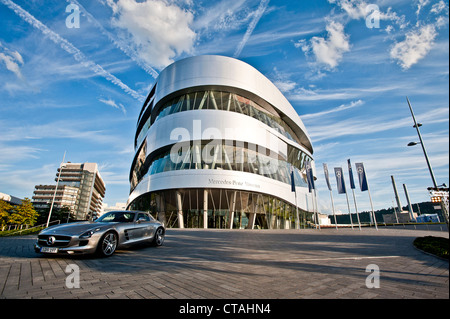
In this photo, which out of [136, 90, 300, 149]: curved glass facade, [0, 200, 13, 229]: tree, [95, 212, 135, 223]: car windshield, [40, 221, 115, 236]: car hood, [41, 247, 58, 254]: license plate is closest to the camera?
[41, 247, 58, 254]: license plate

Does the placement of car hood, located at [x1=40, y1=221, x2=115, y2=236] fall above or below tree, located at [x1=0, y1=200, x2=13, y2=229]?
below

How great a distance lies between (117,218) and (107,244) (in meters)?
1.18

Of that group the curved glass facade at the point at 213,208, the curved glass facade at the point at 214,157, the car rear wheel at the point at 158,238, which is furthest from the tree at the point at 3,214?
the car rear wheel at the point at 158,238

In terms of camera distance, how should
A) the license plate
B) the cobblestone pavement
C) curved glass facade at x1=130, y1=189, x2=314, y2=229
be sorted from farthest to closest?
curved glass facade at x1=130, y1=189, x2=314, y2=229 < the license plate < the cobblestone pavement

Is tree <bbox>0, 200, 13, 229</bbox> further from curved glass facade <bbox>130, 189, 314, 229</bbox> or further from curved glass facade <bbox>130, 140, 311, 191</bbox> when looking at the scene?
curved glass facade <bbox>130, 140, 311, 191</bbox>

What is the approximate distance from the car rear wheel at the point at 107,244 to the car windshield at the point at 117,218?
2.60 ft

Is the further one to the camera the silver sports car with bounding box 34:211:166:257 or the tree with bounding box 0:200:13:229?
the tree with bounding box 0:200:13:229

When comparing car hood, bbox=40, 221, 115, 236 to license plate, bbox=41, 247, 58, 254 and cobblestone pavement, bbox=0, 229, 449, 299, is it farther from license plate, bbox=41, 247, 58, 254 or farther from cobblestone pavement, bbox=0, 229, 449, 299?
cobblestone pavement, bbox=0, 229, 449, 299

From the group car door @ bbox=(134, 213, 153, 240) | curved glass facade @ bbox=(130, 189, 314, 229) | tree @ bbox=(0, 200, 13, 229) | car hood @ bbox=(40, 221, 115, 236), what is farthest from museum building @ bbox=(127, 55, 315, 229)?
tree @ bbox=(0, 200, 13, 229)

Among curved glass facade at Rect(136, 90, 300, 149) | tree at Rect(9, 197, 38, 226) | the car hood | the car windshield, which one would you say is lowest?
the car hood

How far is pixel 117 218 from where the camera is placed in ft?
23.2

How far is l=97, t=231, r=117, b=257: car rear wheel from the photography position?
5754 millimetres

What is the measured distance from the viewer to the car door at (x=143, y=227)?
285 inches
